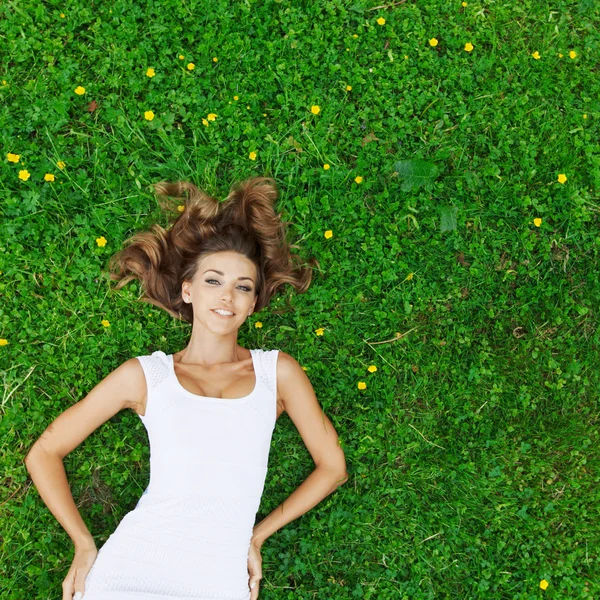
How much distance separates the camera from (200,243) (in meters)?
3.99

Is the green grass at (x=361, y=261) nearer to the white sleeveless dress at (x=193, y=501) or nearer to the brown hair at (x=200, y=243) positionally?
the brown hair at (x=200, y=243)

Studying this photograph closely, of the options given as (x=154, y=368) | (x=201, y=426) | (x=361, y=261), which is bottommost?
(x=201, y=426)

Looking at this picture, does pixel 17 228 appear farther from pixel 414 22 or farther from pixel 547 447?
pixel 547 447

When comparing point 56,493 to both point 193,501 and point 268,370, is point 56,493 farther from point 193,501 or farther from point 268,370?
point 268,370

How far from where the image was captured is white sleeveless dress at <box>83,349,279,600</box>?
11.4ft

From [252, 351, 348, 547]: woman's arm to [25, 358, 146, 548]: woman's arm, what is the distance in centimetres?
92

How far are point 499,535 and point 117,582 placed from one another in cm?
262

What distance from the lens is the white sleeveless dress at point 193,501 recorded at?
3.48 metres

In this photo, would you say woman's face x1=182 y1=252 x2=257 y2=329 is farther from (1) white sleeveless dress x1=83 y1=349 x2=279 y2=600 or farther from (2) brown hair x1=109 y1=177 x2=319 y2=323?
(1) white sleeveless dress x1=83 y1=349 x2=279 y2=600

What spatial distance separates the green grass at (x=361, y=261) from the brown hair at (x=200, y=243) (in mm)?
138

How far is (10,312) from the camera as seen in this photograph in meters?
4.12

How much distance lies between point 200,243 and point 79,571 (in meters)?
2.17

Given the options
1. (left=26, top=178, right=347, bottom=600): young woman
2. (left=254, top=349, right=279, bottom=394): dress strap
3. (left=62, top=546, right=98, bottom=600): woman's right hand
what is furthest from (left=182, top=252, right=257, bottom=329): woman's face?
(left=62, top=546, right=98, bottom=600): woman's right hand

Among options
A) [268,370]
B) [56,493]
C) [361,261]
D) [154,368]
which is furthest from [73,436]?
[361,261]
